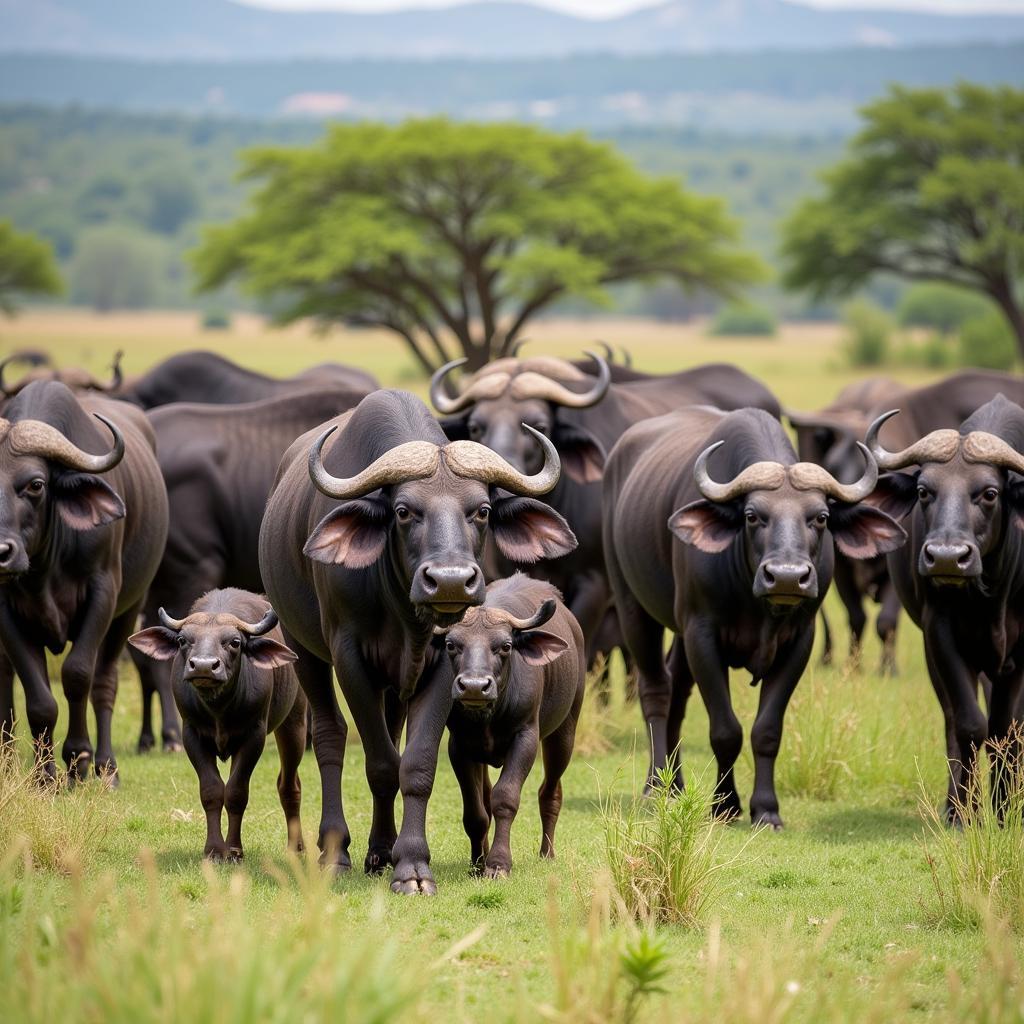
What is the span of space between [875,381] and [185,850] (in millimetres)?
14321

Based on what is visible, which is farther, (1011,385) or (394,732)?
(1011,385)

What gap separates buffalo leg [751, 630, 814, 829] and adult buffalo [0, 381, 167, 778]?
12.5ft

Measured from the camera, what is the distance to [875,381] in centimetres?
2080

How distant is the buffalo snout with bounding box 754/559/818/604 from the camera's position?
8.56 meters

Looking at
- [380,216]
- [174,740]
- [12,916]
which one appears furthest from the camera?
[380,216]

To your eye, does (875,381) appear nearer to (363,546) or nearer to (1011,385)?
(1011,385)

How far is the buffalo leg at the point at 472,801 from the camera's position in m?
7.92

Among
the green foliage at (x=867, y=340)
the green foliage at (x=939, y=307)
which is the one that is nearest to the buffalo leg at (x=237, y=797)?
the green foliage at (x=867, y=340)

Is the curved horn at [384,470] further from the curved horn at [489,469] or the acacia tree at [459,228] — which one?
the acacia tree at [459,228]

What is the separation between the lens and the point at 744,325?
111m

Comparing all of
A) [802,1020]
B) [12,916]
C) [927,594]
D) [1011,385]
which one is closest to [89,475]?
[12,916]

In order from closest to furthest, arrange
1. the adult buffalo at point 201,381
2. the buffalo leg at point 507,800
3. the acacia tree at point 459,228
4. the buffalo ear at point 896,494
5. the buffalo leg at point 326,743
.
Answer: the buffalo leg at point 507,800, the buffalo leg at point 326,743, the buffalo ear at point 896,494, the adult buffalo at point 201,381, the acacia tree at point 459,228

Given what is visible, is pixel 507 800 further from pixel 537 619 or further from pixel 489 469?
pixel 489 469

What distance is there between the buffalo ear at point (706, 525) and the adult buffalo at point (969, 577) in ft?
3.43
